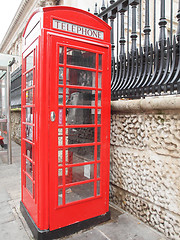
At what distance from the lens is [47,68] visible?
6.70 ft

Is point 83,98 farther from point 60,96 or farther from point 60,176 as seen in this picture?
point 60,176

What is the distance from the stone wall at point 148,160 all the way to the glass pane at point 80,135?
51 cm

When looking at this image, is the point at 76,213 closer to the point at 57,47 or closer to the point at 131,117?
the point at 131,117

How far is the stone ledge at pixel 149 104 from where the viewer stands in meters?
2.00

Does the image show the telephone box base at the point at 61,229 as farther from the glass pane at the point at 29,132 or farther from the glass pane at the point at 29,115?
the glass pane at the point at 29,115

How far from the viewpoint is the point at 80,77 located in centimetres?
233

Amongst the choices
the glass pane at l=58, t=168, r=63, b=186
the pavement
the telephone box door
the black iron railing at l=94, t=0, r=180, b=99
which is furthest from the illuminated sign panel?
the pavement

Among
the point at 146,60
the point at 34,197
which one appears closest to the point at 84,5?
the point at 146,60

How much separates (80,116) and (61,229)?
127 cm

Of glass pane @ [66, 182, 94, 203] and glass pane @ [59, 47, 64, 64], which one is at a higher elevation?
glass pane @ [59, 47, 64, 64]

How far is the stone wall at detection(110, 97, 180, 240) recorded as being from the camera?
80.6 inches

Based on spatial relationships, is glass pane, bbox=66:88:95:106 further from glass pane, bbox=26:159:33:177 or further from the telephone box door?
glass pane, bbox=26:159:33:177

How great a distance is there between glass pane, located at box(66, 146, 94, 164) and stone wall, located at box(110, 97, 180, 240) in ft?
1.72

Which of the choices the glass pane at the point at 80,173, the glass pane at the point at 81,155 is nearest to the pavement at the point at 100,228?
the glass pane at the point at 80,173
